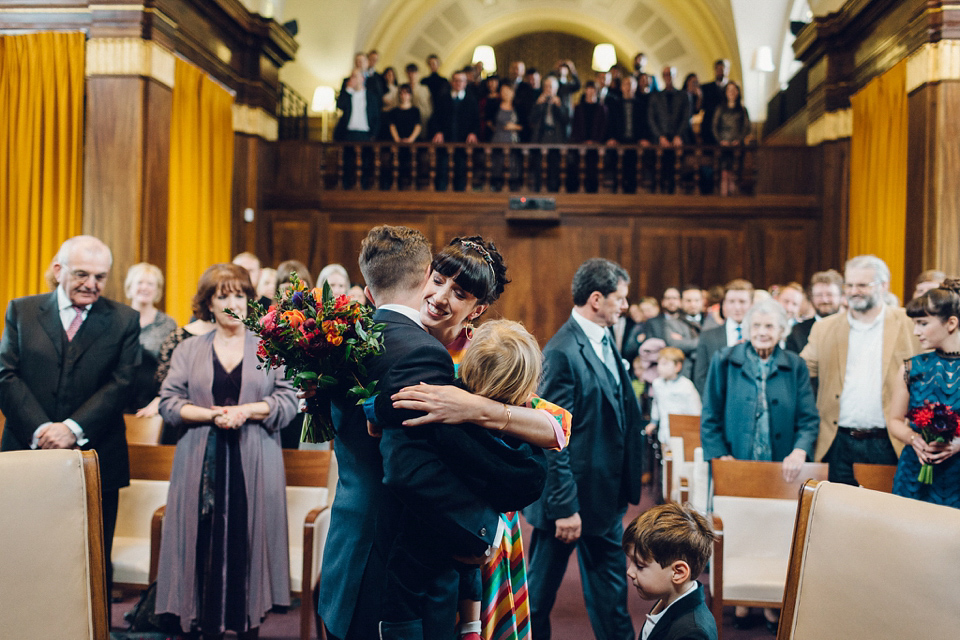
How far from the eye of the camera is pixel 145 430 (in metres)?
3.93

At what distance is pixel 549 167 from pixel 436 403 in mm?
7906

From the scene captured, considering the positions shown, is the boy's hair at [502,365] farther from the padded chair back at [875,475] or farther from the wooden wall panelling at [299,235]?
the wooden wall panelling at [299,235]

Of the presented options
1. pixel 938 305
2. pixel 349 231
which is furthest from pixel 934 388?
pixel 349 231

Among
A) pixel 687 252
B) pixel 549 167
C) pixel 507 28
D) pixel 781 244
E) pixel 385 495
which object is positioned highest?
pixel 507 28

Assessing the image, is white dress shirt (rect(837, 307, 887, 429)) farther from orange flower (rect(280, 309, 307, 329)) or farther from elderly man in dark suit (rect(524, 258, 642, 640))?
orange flower (rect(280, 309, 307, 329))

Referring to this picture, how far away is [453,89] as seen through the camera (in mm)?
9203

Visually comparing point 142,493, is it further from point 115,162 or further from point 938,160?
point 938,160

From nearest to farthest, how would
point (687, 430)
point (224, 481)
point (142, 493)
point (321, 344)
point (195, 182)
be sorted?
point (321, 344)
point (224, 481)
point (142, 493)
point (687, 430)
point (195, 182)

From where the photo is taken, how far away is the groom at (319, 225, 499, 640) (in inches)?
60.6

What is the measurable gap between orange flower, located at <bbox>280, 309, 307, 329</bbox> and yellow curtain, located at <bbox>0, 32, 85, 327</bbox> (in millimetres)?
5818

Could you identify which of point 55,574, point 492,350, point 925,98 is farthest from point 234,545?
point 925,98

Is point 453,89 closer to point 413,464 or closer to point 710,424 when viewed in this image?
point 710,424

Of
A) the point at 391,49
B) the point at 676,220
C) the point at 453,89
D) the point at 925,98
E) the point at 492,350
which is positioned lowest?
the point at 492,350

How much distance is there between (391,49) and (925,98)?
9378mm
